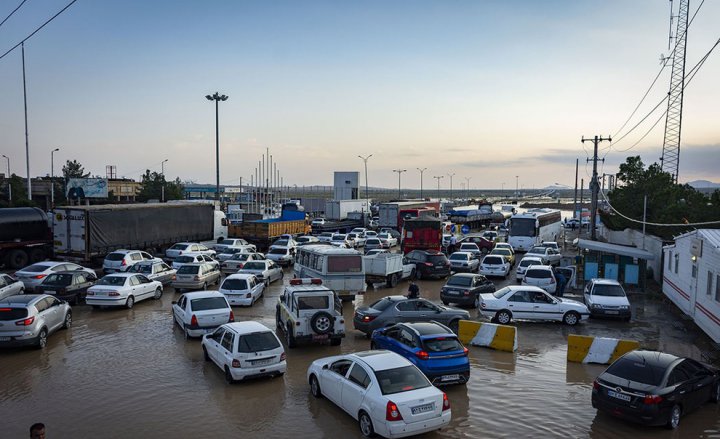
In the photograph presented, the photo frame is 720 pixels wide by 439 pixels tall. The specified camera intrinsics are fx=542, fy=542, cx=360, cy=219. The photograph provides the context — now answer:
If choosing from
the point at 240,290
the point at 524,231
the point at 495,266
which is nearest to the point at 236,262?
the point at 240,290

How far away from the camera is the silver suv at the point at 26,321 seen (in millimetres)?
14750

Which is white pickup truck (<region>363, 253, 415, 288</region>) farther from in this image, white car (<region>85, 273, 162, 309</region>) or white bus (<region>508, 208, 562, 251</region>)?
white bus (<region>508, 208, 562, 251</region>)

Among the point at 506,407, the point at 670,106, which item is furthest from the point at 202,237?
the point at 670,106

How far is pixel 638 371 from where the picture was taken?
10.8 meters

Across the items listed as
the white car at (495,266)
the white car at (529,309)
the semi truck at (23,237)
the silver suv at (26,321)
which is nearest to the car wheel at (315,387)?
the silver suv at (26,321)

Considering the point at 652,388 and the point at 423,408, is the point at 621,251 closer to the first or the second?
the point at 652,388

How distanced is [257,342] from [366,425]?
4020mm

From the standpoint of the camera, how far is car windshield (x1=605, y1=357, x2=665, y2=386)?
1053cm

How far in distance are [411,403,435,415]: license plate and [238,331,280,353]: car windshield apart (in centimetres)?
449

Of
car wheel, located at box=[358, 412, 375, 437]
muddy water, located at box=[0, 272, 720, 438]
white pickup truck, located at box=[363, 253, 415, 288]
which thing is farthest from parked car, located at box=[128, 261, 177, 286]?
car wheel, located at box=[358, 412, 375, 437]

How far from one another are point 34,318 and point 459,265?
22470mm

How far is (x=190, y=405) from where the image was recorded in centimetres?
1132

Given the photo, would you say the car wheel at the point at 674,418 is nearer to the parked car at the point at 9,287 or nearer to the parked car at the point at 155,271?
the parked car at the point at 155,271

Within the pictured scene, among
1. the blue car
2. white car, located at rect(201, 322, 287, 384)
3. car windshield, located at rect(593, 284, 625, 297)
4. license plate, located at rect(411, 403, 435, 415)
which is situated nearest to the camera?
license plate, located at rect(411, 403, 435, 415)
